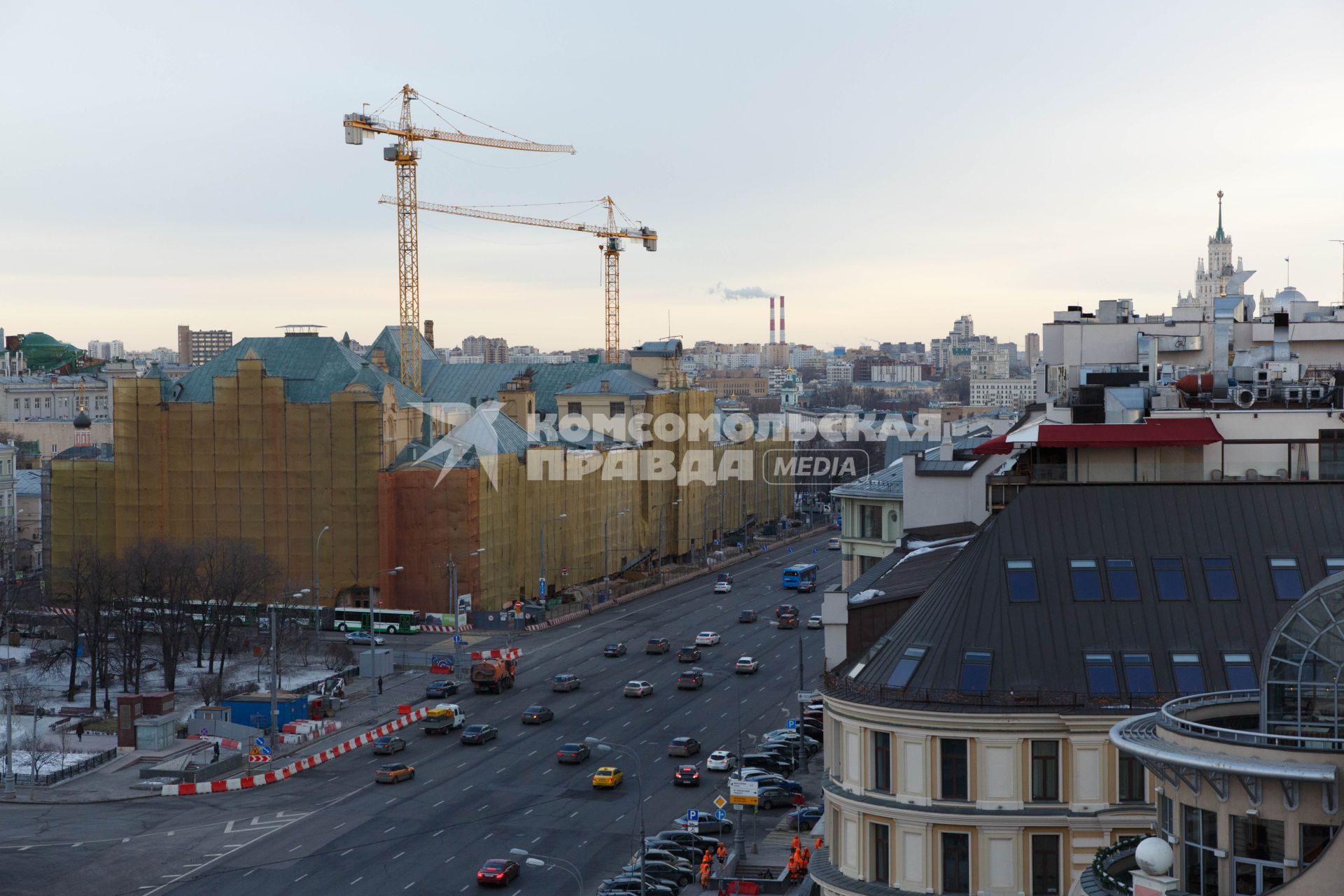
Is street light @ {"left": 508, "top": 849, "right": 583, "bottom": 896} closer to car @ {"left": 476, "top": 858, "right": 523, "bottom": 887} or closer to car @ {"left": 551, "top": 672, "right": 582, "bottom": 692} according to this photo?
car @ {"left": 476, "top": 858, "right": 523, "bottom": 887}

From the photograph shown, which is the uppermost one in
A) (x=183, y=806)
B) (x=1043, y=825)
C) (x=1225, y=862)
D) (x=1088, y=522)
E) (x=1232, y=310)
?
(x=1232, y=310)

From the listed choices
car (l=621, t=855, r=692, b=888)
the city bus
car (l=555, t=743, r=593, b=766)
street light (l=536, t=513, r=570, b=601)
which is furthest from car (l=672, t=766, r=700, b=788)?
street light (l=536, t=513, r=570, b=601)

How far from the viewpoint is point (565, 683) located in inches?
3735

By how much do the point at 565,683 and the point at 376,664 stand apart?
445 inches

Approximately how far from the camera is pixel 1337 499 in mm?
41562

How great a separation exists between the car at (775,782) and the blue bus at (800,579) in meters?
68.1

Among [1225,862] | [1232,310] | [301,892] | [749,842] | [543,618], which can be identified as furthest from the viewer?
[543,618]

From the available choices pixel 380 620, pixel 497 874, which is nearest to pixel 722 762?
pixel 497 874

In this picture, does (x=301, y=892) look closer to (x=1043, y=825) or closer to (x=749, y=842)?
(x=749, y=842)

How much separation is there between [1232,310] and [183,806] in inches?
2179

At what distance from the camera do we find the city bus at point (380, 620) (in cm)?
12000

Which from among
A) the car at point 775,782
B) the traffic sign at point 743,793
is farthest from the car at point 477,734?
the traffic sign at point 743,793

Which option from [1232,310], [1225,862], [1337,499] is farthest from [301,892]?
[1232,310]

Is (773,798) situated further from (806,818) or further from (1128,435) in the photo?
(1128,435)
